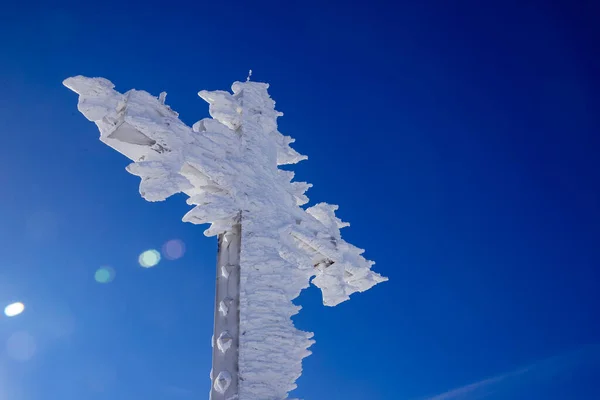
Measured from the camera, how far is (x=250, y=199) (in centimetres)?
551

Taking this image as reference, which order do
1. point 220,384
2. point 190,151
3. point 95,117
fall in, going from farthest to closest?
point 190,151
point 95,117
point 220,384

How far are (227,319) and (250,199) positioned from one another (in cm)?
136

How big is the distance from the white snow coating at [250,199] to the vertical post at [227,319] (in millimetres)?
41

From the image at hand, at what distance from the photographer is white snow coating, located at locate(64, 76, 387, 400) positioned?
4.74 meters

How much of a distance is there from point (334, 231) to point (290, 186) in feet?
2.80

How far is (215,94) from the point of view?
6.11 meters

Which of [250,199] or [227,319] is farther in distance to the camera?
[250,199]

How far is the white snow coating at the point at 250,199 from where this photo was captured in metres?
4.74

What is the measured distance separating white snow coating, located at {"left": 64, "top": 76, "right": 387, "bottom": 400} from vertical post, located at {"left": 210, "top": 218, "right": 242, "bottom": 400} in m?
0.04

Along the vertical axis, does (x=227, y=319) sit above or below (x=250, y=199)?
below

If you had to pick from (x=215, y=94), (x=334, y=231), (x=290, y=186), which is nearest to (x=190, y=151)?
(x=215, y=94)

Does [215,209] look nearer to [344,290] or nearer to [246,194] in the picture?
[246,194]

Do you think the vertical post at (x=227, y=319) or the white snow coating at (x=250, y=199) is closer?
the vertical post at (x=227, y=319)

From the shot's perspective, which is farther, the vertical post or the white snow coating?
the white snow coating
